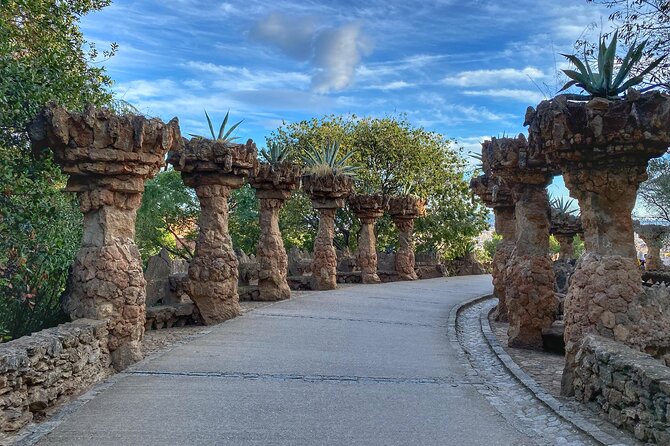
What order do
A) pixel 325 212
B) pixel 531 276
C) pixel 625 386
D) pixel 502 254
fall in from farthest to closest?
pixel 325 212 < pixel 502 254 < pixel 531 276 < pixel 625 386

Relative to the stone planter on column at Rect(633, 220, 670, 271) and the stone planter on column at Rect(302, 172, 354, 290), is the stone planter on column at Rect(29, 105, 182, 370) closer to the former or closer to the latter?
the stone planter on column at Rect(302, 172, 354, 290)

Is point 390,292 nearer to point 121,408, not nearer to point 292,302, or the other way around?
point 292,302

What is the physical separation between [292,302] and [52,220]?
7945 millimetres

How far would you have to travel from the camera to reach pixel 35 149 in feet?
25.2

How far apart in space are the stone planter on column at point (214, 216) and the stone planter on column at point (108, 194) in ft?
12.1

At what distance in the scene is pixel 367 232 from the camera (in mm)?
22297

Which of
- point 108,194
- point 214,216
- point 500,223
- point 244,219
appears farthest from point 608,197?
point 244,219

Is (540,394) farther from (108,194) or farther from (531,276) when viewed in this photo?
(108,194)

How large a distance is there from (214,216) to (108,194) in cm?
441

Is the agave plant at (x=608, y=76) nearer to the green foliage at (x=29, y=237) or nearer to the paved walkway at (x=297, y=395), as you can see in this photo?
the paved walkway at (x=297, y=395)

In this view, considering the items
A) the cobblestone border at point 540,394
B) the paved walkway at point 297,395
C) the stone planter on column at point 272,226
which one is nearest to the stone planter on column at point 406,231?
the stone planter on column at point 272,226

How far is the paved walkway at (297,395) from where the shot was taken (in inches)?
207

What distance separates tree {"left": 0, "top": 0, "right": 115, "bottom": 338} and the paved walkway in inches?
69.9

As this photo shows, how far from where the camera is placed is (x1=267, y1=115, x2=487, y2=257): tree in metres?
28.8
